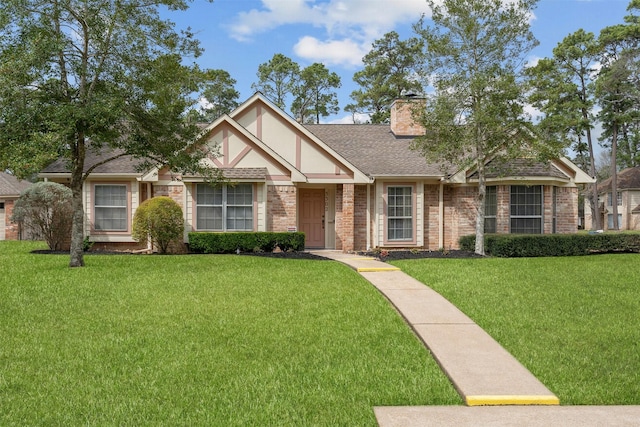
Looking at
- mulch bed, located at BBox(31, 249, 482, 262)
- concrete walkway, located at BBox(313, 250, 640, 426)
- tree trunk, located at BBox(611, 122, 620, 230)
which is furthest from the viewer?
tree trunk, located at BBox(611, 122, 620, 230)

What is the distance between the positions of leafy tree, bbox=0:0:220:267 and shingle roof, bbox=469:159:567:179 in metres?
9.13

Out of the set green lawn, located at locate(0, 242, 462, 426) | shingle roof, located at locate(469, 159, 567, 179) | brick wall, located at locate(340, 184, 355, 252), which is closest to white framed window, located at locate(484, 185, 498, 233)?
shingle roof, located at locate(469, 159, 567, 179)

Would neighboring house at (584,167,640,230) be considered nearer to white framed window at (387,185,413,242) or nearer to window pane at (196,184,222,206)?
white framed window at (387,185,413,242)

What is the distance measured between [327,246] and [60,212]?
9249 mm

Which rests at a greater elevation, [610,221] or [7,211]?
[7,211]

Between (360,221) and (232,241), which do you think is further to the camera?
(360,221)

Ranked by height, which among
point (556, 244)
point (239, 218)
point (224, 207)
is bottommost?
point (556, 244)

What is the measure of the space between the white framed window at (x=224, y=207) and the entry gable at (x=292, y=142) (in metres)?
2.08

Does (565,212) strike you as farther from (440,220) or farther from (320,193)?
(320,193)

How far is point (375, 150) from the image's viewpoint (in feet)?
66.0

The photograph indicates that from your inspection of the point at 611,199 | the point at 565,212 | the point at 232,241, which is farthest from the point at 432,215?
the point at 611,199

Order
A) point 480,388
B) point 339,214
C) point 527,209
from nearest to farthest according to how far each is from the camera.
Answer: point 480,388, point 527,209, point 339,214

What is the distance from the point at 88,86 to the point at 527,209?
1414 cm

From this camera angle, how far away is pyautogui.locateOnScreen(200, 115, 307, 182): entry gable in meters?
16.6
